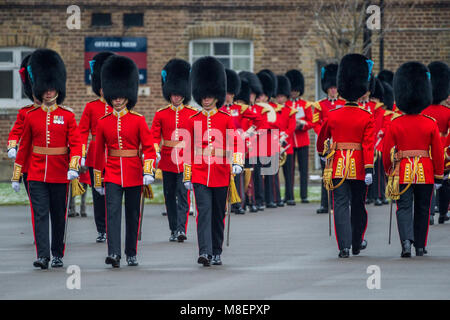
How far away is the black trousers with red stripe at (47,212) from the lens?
994 cm

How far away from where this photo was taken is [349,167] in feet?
35.2

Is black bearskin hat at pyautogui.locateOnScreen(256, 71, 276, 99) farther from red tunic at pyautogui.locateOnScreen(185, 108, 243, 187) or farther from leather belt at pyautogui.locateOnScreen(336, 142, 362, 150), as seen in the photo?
red tunic at pyautogui.locateOnScreen(185, 108, 243, 187)

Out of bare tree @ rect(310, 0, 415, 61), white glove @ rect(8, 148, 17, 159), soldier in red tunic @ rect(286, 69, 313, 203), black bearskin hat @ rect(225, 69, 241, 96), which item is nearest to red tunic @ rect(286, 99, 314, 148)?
soldier in red tunic @ rect(286, 69, 313, 203)

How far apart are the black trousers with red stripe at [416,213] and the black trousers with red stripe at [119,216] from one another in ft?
8.91

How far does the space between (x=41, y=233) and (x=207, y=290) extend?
7.25 ft

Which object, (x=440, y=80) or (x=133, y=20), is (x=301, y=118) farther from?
(x=133, y=20)

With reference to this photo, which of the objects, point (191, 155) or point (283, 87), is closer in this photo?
point (191, 155)

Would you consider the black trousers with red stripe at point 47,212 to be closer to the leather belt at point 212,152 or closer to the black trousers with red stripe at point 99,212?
the leather belt at point 212,152

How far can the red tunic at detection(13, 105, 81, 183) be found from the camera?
32.9 feet

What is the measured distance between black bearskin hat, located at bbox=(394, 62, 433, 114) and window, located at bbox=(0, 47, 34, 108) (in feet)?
43.2

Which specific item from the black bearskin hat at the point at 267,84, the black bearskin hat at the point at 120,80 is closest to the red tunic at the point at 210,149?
the black bearskin hat at the point at 120,80

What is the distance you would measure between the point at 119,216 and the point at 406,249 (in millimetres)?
2946

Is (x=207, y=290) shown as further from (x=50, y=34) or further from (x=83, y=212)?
(x=50, y=34)

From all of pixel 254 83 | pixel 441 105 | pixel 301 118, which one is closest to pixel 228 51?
pixel 301 118
